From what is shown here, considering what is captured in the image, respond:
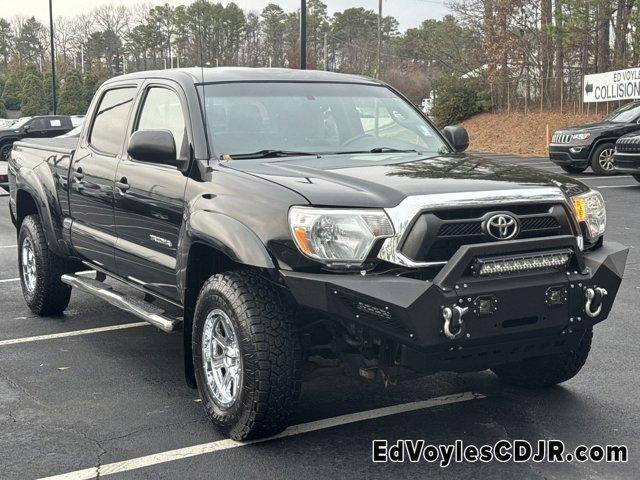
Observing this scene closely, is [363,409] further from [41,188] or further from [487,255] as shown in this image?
[41,188]

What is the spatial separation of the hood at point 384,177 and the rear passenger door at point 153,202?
0.46 meters

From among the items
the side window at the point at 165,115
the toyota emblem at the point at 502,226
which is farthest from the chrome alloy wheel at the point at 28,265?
the toyota emblem at the point at 502,226

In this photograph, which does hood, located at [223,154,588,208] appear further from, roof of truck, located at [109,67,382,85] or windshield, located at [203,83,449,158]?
roof of truck, located at [109,67,382,85]

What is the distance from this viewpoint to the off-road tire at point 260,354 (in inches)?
163

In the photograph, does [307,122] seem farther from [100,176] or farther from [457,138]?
[100,176]

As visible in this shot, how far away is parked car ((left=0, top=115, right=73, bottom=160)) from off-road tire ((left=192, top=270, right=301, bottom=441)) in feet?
94.5

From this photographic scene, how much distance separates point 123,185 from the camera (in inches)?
220

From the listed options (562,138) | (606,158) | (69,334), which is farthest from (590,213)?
(562,138)

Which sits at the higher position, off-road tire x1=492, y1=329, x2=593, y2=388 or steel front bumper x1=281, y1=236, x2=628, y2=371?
steel front bumper x1=281, y1=236, x2=628, y2=371

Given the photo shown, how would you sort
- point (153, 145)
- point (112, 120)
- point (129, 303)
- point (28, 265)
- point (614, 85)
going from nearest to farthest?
point (153, 145)
point (129, 303)
point (112, 120)
point (28, 265)
point (614, 85)

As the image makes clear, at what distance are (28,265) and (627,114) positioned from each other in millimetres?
15871

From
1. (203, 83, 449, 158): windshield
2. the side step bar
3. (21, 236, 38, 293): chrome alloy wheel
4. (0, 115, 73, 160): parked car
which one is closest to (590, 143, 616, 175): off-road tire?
(203, 83, 449, 158): windshield

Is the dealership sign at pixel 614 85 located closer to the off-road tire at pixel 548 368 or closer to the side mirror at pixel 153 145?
the off-road tire at pixel 548 368

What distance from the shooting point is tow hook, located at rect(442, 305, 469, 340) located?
3775 millimetres
